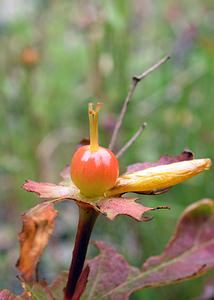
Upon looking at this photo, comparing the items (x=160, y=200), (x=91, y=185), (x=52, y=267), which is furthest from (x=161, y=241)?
(x=91, y=185)

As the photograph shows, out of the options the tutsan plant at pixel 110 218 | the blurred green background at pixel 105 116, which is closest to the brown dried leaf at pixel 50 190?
the tutsan plant at pixel 110 218

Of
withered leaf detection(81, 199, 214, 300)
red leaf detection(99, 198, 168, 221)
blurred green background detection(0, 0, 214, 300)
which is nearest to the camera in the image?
red leaf detection(99, 198, 168, 221)

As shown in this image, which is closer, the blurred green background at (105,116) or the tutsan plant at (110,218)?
the tutsan plant at (110,218)

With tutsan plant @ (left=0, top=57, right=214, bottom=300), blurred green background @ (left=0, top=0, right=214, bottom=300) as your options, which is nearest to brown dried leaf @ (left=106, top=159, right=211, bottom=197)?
tutsan plant @ (left=0, top=57, right=214, bottom=300)

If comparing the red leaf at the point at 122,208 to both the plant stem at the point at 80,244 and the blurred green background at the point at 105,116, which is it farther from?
the blurred green background at the point at 105,116

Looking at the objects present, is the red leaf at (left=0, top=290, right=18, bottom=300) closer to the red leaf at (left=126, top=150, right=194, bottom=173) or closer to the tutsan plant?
the tutsan plant
